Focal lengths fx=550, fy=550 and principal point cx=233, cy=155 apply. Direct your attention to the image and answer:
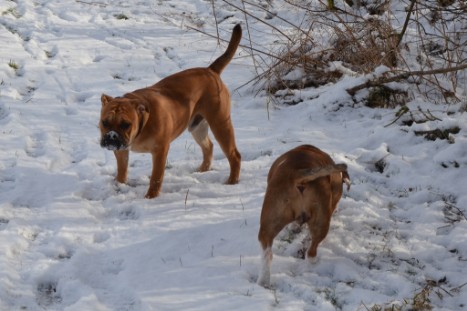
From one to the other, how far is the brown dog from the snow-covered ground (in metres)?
0.30

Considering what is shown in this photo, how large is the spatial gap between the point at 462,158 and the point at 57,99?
4.96 m

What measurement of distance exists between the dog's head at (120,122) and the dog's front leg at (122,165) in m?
0.42

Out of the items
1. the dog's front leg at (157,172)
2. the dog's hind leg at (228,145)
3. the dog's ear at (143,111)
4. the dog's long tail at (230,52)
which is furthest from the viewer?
the dog's long tail at (230,52)

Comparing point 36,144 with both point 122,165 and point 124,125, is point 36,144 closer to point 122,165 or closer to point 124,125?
point 122,165

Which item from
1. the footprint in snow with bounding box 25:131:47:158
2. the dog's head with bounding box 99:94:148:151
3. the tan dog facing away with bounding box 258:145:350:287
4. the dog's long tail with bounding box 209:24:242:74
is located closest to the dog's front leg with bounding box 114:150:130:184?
the dog's head with bounding box 99:94:148:151

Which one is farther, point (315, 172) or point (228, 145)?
point (228, 145)

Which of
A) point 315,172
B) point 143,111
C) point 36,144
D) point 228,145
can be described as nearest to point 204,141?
point 228,145

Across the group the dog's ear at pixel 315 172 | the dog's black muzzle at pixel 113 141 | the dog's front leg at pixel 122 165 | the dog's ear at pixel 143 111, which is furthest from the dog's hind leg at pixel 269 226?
the dog's front leg at pixel 122 165

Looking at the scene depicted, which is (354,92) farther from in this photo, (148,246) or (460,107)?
(148,246)

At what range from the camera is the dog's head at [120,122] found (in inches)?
178

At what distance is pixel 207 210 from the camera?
477cm

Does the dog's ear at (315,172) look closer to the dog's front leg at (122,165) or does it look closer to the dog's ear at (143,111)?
the dog's ear at (143,111)

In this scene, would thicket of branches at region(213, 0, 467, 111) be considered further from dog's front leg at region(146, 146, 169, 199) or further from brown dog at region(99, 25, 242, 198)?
dog's front leg at region(146, 146, 169, 199)

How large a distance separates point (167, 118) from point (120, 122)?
1.81ft
